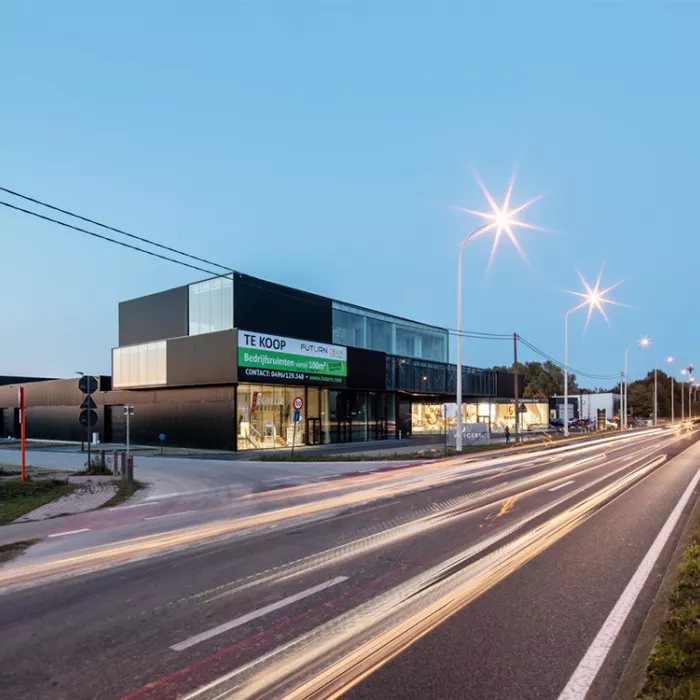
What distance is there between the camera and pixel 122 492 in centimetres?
1448

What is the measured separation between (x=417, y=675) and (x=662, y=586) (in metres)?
3.52

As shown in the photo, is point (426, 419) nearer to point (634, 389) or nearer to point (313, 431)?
point (313, 431)

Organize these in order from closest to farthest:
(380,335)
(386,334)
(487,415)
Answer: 1. (380,335)
2. (386,334)
3. (487,415)

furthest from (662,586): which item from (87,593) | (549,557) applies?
(87,593)

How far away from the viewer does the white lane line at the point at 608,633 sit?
12.8ft

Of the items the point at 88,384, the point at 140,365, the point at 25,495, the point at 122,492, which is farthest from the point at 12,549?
the point at 140,365

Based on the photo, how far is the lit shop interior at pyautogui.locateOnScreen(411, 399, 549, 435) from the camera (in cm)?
5581

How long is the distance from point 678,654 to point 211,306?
3361 centimetres

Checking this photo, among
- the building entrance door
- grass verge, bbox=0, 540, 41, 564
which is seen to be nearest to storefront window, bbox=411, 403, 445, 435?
the building entrance door

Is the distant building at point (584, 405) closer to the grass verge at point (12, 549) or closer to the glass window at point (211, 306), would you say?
the glass window at point (211, 306)

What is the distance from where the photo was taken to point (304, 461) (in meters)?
25.4

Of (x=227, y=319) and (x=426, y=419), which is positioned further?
(x=426, y=419)

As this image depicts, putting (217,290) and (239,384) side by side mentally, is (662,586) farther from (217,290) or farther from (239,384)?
(217,290)

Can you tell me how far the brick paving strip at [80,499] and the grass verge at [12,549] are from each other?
7.24ft
